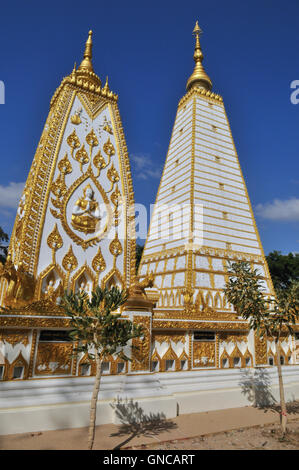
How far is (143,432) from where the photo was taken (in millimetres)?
6797

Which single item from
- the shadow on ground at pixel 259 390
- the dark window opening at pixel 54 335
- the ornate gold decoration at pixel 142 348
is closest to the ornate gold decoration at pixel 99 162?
the ornate gold decoration at pixel 142 348

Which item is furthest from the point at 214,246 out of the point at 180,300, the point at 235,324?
the point at 235,324

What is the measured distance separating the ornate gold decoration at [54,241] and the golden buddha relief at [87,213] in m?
0.57

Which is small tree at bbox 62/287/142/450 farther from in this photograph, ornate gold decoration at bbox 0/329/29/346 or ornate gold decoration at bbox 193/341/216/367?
A: ornate gold decoration at bbox 193/341/216/367

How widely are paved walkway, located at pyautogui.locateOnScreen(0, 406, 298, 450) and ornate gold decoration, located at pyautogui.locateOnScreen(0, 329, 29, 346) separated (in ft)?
6.28

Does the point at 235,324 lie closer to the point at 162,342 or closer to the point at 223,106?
the point at 162,342

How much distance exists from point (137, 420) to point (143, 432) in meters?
0.56

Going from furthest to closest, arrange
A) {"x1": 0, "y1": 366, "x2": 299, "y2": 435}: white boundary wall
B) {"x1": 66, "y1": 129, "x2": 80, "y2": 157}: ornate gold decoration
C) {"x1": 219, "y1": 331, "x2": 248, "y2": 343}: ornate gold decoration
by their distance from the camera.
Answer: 1. {"x1": 219, "y1": 331, "x2": 248, "y2": 343}: ornate gold decoration
2. {"x1": 66, "y1": 129, "x2": 80, "y2": 157}: ornate gold decoration
3. {"x1": 0, "y1": 366, "x2": 299, "y2": 435}: white boundary wall

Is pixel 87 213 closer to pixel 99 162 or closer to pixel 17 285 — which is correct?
pixel 99 162

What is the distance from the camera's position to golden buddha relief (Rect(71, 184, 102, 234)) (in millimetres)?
8789

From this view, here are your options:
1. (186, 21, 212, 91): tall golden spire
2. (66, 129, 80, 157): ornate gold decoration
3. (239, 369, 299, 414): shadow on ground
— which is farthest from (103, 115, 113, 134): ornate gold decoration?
(186, 21, 212, 91): tall golden spire

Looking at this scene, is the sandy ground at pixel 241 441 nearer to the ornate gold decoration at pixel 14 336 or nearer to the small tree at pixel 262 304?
the small tree at pixel 262 304

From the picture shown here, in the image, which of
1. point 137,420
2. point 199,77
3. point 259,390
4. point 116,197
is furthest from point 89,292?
point 199,77

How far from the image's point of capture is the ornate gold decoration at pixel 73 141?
928 cm
